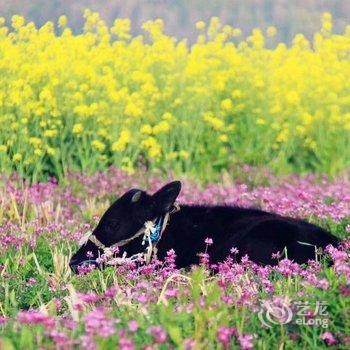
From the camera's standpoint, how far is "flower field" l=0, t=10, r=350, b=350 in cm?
626

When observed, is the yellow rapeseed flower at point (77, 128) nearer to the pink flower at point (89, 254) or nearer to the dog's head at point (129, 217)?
the dog's head at point (129, 217)

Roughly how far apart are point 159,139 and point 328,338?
8681 millimetres

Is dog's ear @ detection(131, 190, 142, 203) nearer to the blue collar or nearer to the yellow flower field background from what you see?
the blue collar

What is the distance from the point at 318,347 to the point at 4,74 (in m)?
9.12

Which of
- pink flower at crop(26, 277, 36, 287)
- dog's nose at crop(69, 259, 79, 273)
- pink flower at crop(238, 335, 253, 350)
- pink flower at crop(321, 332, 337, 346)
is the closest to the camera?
pink flower at crop(238, 335, 253, 350)

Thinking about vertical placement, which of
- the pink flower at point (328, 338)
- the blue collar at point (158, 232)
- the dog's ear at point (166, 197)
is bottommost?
the blue collar at point (158, 232)

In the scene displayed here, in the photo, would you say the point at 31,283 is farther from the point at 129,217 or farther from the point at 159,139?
the point at 159,139

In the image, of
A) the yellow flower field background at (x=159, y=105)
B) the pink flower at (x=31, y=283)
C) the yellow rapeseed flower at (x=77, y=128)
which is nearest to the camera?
the pink flower at (x=31, y=283)

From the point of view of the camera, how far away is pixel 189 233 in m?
6.81

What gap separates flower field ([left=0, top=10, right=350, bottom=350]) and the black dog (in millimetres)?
92
